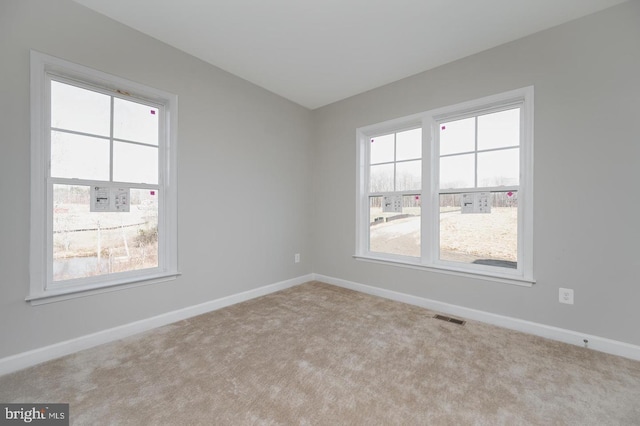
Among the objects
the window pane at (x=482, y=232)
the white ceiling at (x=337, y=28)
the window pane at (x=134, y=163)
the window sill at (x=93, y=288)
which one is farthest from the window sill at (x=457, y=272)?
the window pane at (x=134, y=163)

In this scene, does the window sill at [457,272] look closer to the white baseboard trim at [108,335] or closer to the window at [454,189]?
the window at [454,189]

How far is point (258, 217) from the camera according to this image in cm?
344

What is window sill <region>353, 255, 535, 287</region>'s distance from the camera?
2449 mm

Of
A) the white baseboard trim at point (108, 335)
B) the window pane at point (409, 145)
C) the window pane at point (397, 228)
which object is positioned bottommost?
the white baseboard trim at point (108, 335)

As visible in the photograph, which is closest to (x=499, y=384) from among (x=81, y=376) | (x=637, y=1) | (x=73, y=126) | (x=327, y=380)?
(x=327, y=380)

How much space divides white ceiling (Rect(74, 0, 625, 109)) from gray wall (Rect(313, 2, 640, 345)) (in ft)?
0.72

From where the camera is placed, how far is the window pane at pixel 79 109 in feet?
6.82

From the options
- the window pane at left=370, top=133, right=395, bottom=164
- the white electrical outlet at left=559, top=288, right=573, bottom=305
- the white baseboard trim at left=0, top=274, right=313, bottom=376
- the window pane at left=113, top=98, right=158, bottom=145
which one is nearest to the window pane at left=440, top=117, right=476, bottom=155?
the window pane at left=370, top=133, right=395, bottom=164

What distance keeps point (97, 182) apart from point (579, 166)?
13.4 ft

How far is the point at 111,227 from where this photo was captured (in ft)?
7.72

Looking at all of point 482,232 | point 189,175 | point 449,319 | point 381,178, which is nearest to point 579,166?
point 482,232

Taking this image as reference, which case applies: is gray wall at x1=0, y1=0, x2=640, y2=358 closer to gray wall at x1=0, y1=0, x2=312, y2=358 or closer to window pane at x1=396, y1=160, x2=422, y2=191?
gray wall at x1=0, y1=0, x2=312, y2=358

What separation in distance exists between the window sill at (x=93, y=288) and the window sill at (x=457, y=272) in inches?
Result: 93.2

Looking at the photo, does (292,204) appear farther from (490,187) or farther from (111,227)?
(490,187)
